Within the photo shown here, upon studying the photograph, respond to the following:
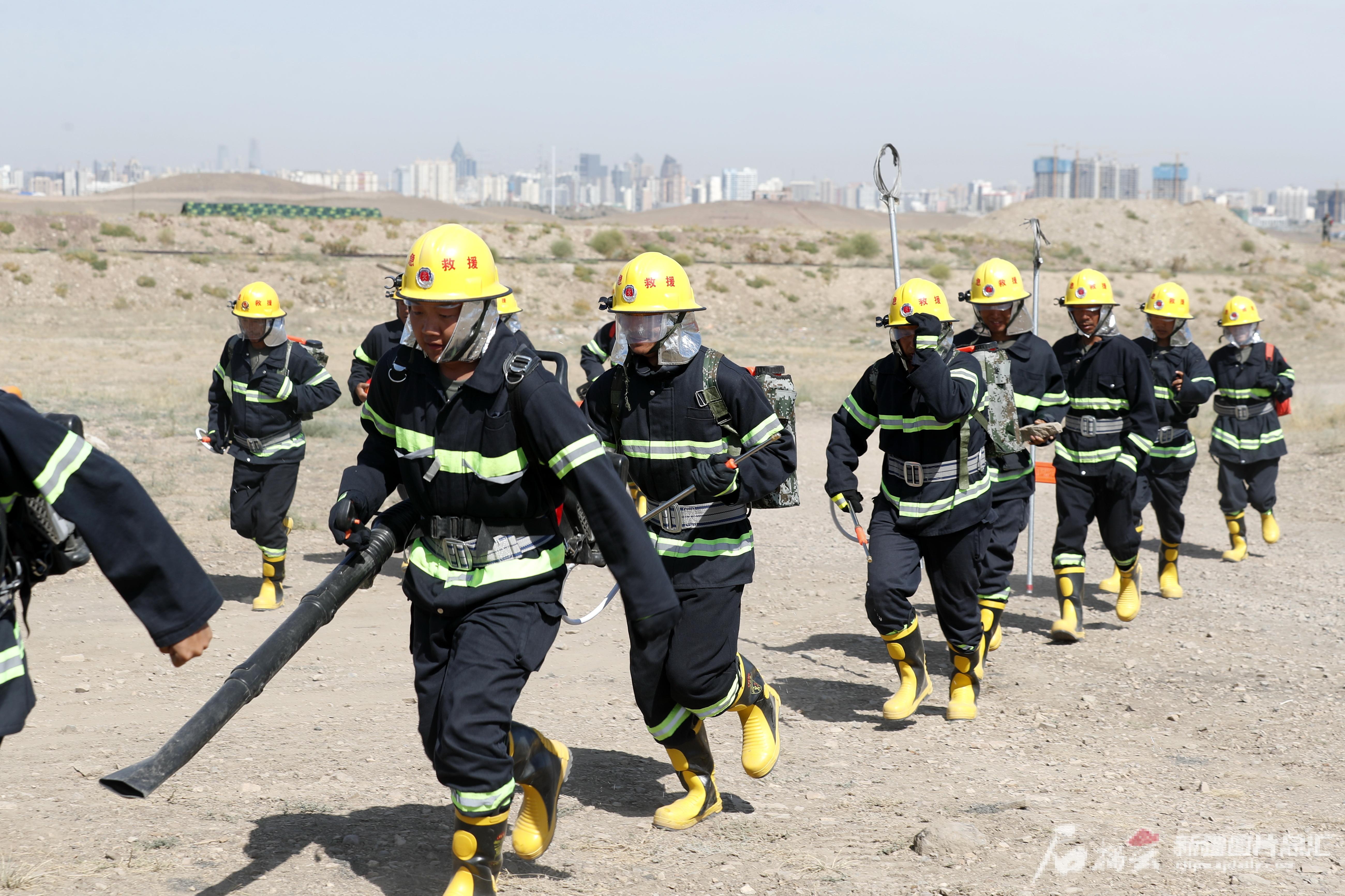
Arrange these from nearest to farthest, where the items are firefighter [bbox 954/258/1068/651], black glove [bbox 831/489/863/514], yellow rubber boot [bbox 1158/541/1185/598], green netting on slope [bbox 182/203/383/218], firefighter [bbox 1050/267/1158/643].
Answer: black glove [bbox 831/489/863/514] → firefighter [bbox 954/258/1068/651] → firefighter [bbox 1050/267/1158/643] → yellow rubber boot [bbox 1158/541/1185/598] → green netting on slope [bbox 182/203/383/218]

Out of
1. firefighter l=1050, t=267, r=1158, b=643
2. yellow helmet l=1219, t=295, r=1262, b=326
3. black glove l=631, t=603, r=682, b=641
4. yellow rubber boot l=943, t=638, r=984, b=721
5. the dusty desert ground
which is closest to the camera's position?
black glove l=631, t=603, r=682, b=641

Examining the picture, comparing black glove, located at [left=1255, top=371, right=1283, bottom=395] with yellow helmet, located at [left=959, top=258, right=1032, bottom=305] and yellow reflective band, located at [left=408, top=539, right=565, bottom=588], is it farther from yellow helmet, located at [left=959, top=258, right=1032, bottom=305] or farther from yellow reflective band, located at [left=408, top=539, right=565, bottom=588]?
yellow reflective band, located at [left=408, top=539, right=565, bottom=588]

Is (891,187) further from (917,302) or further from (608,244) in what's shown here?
(608,244)

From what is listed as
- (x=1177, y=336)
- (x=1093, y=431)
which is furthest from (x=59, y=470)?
(x=1177, y=336)

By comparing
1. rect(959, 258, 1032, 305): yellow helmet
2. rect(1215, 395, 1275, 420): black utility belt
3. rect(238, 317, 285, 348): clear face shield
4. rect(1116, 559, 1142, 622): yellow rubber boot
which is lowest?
rect(1116, 559, 1142, 622): yellow rubber boot

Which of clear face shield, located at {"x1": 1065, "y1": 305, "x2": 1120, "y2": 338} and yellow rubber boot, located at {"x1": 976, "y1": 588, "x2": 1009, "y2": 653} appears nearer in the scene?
yellow rubber boot, located at {"x1": 976, "y1": 588, "x2": 1009, "y2": 653}

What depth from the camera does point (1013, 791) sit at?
5973 mm

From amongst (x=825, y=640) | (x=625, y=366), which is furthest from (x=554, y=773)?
(x=825, y=640)

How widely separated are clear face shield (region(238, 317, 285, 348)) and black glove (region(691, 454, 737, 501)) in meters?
4.90

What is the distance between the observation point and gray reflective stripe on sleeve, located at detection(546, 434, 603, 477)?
4.11 metres

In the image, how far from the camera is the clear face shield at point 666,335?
5367 mm

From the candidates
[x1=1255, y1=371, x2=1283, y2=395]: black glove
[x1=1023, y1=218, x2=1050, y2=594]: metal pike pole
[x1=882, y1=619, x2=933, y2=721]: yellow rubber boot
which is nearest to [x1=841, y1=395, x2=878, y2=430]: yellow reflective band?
[x1=882, y1=619, x2=933, y2=721]: yellow rubber boot

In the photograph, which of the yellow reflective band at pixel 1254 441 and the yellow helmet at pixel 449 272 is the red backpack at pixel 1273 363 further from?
the yellow helmet at pixel 449 272

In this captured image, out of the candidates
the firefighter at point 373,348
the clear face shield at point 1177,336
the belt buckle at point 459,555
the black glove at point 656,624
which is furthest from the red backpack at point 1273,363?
the belt buckle at point 459,555
